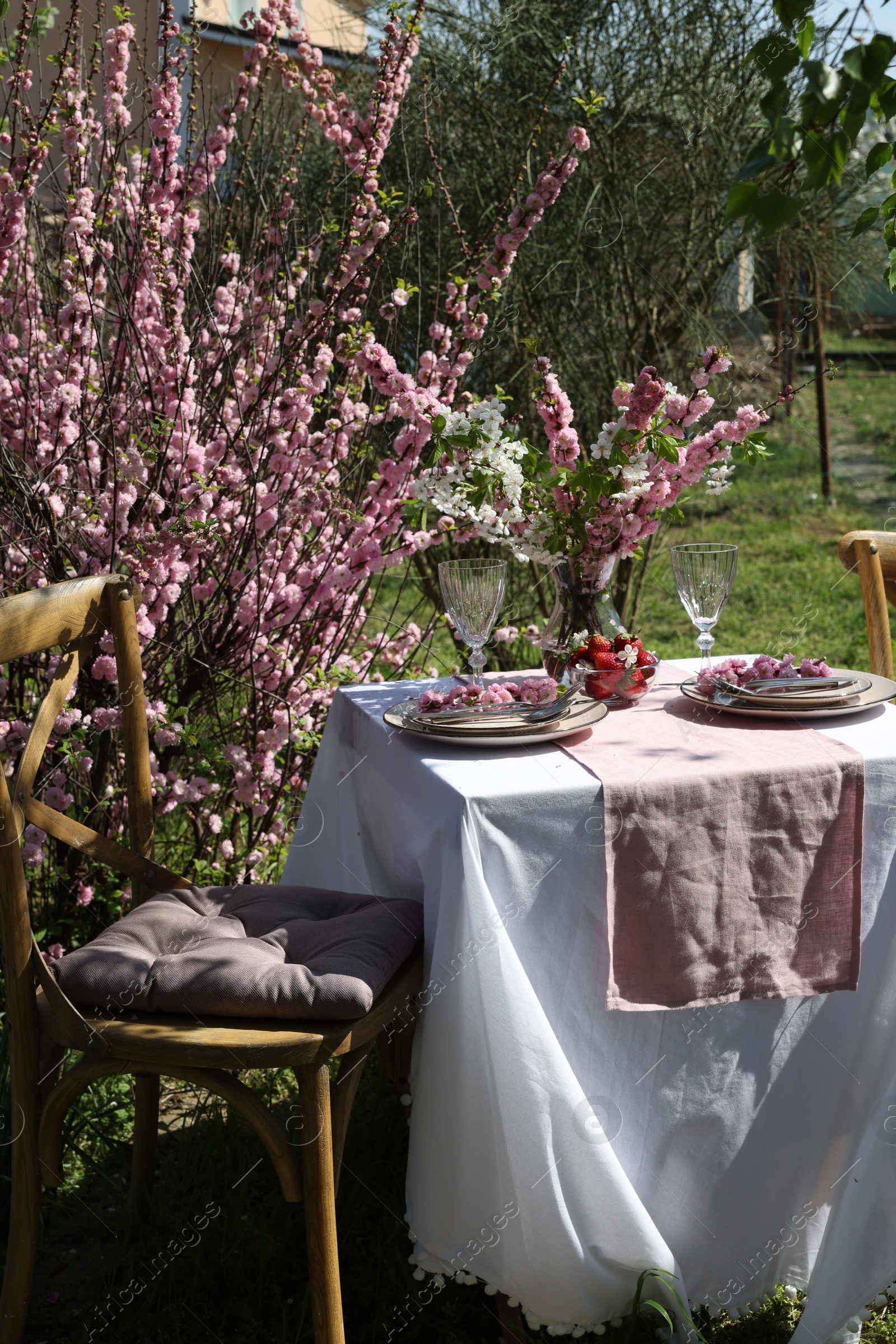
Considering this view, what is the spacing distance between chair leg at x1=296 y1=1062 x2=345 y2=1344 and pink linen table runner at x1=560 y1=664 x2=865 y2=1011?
393 millimetres

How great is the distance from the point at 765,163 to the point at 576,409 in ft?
10.6

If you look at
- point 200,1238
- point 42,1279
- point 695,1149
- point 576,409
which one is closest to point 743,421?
point 695,1149

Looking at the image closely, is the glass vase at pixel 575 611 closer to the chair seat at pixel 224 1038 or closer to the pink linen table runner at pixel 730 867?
the pink linen table runner at pixel 730 867

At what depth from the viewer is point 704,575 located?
5.75 feet

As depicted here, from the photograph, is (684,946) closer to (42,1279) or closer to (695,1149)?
(695,1149)

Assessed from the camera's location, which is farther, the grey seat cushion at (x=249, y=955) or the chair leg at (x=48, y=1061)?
the chair leg at (x=48, y=1061)

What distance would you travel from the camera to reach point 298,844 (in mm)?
2037

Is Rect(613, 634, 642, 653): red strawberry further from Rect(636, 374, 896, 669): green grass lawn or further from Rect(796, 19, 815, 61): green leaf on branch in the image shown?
Rect(636, 374, 896, 669): green grass lawn

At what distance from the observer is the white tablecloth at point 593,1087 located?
4.55ft

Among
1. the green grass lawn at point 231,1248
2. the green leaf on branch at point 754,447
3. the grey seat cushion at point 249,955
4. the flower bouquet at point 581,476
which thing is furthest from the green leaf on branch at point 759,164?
the green grass lawn at point 231,1248

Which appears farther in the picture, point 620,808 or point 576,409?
point 576,409

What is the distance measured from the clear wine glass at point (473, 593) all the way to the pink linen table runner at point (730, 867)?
0.87 feet

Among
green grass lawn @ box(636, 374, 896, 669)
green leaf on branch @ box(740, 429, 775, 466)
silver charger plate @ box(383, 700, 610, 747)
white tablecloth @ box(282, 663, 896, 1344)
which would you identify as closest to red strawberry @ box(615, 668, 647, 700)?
silver charger plate @ box(383, 700, 610, 747)

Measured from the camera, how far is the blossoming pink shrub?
2.28 meters
